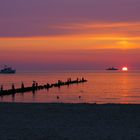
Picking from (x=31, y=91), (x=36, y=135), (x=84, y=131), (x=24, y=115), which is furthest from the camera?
(x=31, y=91)

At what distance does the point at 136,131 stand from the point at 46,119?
4185 mm

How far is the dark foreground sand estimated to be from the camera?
11797mm

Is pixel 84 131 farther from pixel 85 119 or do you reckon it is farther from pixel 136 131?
pixel 85 119

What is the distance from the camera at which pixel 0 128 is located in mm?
13102

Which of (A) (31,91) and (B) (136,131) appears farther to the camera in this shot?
(A) (31,91)

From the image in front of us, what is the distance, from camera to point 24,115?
54.5 ft

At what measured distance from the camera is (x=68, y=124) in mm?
14156

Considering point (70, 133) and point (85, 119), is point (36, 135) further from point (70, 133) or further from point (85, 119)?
point (85, 119)

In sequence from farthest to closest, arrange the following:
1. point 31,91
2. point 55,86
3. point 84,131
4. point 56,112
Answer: point 55,86 → point 31,91 → point 56,112 → point 84,131

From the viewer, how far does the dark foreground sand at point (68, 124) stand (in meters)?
11.8

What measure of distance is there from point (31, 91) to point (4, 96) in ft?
35.9

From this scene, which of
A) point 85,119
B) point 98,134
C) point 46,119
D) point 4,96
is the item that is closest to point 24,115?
point 46,119

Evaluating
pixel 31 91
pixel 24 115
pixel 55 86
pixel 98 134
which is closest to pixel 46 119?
pixel 24 115

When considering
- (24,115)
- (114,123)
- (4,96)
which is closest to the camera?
(114,123)
